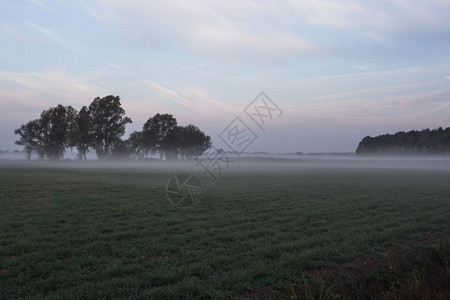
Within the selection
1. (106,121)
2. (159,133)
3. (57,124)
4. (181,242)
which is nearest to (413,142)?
(159,133)

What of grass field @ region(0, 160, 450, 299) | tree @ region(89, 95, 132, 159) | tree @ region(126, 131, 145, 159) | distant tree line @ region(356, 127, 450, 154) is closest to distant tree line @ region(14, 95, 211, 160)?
tree @ region(89, 95, 132, 159)

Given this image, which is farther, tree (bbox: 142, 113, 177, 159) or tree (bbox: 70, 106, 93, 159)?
tree (bbox: 142, 113, 177, 159)

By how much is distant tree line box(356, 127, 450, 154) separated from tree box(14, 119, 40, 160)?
478 feet

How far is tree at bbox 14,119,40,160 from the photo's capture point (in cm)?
8750

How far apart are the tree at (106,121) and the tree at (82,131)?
113cm

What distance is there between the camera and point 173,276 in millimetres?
6387

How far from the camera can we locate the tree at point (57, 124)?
84.7 m

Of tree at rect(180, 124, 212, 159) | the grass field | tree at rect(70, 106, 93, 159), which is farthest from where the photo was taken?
tree at rect(180, 124, 212, 159)

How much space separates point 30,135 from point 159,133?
1395 inches

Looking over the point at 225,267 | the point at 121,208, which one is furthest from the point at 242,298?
the point at 121,208

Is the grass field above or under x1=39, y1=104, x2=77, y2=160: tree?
under

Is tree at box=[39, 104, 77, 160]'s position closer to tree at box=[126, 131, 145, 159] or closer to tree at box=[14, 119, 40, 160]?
tree at box=[14, 119, 40, 160]

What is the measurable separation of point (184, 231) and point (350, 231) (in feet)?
17.7

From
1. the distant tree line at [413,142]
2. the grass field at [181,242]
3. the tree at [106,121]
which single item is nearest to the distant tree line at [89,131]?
the tree at [106,121]
